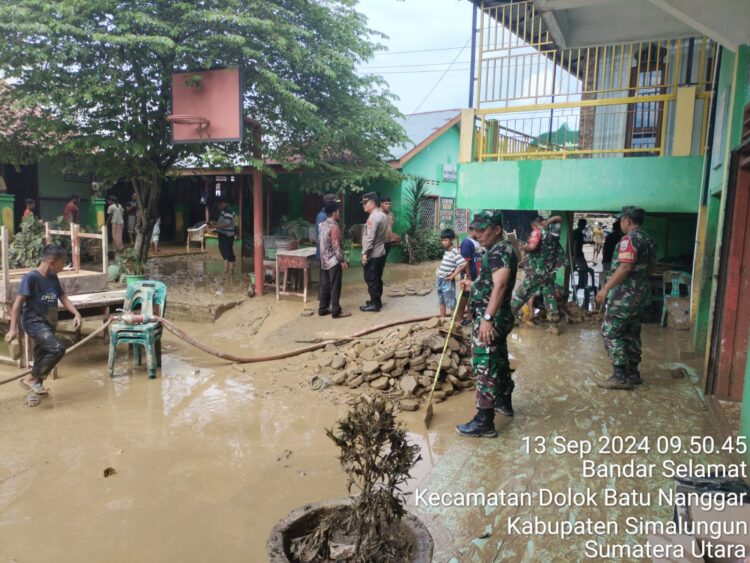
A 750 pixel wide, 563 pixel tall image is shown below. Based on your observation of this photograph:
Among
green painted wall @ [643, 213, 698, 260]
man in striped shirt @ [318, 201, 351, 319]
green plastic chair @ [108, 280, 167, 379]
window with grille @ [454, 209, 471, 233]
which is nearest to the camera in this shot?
green plastic chair @ [108, 280, 167, 379]

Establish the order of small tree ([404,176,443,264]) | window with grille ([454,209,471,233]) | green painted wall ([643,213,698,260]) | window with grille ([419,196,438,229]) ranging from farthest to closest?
window with grille ([454,209,471,233])
window with grille ([419,196,438,229])
small tree ([404,176,443,264])
green painted wall ([643,213,698,260])

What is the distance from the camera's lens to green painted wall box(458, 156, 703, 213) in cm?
755

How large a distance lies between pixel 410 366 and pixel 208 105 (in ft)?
20.3

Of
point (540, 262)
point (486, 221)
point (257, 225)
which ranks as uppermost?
point (486, 221)

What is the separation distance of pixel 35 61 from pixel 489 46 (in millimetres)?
7496

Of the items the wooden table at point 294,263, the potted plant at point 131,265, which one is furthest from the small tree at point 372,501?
the potted plant at point 131,265

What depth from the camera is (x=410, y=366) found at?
6.01 metres

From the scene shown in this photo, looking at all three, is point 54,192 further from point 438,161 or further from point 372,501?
point 372,501

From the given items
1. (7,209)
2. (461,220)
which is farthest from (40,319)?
(461,220)

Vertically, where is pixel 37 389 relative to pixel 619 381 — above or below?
below

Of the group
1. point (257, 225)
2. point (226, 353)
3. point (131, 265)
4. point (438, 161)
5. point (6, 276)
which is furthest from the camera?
point (438, 161)

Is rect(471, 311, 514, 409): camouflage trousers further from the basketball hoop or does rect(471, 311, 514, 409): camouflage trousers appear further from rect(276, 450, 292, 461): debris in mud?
the basketball hoop

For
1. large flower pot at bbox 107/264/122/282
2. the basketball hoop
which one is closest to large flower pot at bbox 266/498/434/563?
the basketball hoop

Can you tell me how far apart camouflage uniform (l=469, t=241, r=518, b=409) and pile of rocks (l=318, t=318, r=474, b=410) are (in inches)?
47.6
